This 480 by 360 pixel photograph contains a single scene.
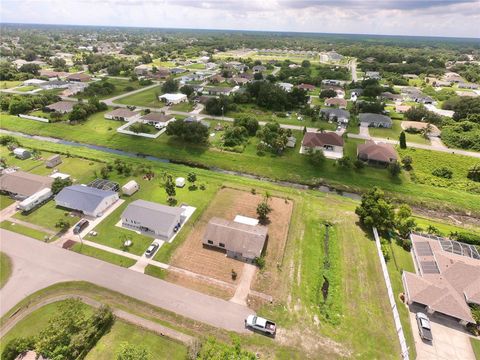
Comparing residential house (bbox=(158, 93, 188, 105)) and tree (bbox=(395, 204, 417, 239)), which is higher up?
residential house (bbox=(158, 93, 188, 105))

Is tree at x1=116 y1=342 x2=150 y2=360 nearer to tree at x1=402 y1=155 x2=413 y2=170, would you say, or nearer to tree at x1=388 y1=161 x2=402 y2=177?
tree at x1=388 y1=161 x2=402 y2=177

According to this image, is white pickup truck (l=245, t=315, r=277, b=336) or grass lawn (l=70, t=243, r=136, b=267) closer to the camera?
white pickup truck (l=245, t=315, r=277, b=336)

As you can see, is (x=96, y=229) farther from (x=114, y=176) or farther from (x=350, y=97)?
(x=350, y=97)

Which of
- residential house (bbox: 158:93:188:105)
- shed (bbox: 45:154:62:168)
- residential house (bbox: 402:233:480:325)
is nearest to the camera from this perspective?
residential house (bbox: 402:233:480:325)

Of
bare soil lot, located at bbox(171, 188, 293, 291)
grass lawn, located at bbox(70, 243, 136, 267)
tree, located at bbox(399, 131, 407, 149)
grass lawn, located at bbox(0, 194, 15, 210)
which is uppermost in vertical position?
tree, located at bbox(399, 131, 407, 149)

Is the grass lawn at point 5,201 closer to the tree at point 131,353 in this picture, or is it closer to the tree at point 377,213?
the tree at point 131,353

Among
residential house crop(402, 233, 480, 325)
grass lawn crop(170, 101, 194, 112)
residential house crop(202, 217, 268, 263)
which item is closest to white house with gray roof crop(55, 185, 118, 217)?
residential house crop(202, 217, 268, 263)

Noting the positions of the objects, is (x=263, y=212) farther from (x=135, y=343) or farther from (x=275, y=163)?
(x=135, y=343)

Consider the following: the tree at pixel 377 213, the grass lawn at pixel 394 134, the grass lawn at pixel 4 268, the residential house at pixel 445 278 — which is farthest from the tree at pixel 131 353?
the grass lawn at pixel 394 134

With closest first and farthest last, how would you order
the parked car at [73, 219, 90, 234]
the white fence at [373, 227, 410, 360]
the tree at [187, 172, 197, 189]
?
the white fence at [373, 227, 410, 360] < the parked car at [73, 219, 90, 234] < the tree at [187, 172, 197, 189]
